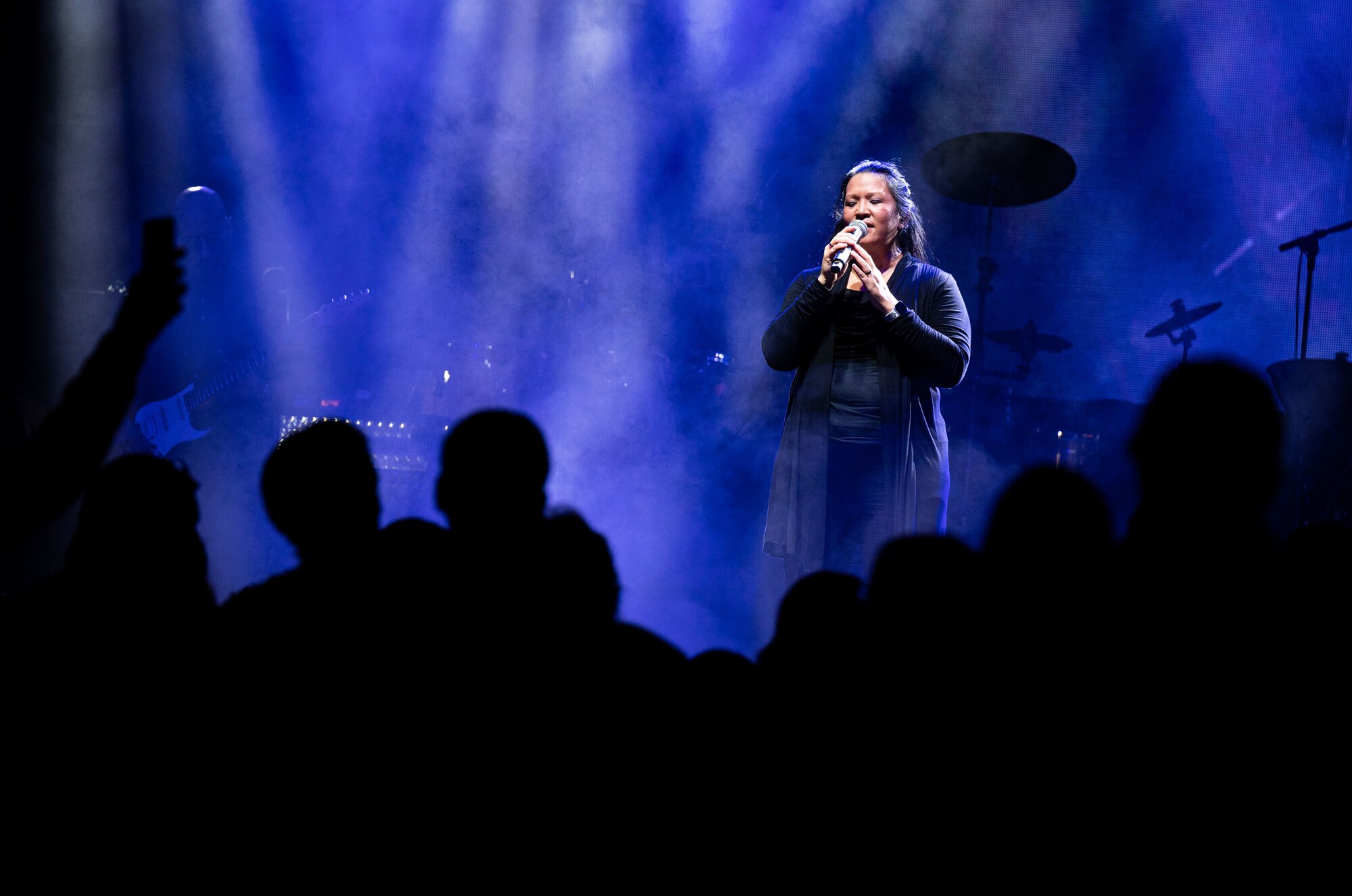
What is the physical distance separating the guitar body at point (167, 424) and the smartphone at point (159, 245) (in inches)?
70.8

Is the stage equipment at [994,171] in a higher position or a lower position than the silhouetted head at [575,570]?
higher

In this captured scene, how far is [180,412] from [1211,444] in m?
3.24

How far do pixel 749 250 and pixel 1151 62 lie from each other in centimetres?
219

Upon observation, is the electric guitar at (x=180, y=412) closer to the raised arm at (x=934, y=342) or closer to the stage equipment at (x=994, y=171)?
the raised arm at (x=934, y=342)

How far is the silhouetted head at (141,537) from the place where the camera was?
1.12 metres

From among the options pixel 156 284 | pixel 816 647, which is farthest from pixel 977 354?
pixel 156 284

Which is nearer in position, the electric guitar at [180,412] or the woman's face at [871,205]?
the woman's face at [871,205]

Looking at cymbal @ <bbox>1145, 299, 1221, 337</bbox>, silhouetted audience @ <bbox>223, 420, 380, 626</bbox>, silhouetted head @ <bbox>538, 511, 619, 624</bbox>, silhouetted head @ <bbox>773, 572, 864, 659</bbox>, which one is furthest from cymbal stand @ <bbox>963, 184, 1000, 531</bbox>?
silhouetted audience @ <bbox>223, 420, 380, 626</bbox>

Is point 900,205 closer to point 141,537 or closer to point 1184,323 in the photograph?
point 141,537

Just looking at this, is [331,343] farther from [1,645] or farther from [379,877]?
[379,877]

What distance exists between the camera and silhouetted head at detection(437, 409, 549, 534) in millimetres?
1117

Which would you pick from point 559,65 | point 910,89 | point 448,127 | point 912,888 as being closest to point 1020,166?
point 910,89

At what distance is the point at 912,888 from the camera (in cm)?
78

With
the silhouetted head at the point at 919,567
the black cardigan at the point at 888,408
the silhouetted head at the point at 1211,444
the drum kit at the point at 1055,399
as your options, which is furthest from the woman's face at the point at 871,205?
the drum kit at the point at 1055,399
